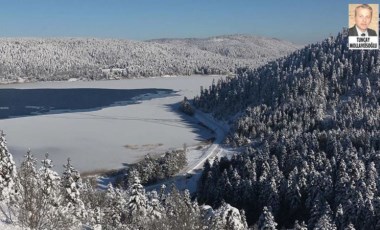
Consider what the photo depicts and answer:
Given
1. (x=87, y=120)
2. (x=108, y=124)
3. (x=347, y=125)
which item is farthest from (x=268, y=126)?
(x=87, y=120)

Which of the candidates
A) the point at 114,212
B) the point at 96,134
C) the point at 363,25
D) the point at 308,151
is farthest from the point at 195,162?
the point at 114,212

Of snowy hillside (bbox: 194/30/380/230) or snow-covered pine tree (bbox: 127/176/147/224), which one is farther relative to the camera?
snowy hillside (bbox: 194/30/380/230)

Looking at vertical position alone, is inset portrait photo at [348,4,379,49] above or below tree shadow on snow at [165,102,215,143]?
above

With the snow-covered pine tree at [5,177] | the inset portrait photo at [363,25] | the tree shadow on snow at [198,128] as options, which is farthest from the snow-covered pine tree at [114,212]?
the tree shadow on snow at [198,128]

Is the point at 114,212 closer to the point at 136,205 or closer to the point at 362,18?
the point at 136,205

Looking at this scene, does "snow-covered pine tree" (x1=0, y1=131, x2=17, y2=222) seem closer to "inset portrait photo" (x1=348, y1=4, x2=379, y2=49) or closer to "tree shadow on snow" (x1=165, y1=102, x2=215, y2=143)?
"inset portrait photo" (x1=348, y1=4, x2=379, y2=49)

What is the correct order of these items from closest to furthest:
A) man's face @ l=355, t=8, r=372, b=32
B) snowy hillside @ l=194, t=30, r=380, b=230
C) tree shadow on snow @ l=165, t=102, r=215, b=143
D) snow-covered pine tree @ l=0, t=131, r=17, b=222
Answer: snow-covered pine tree @ l=0, t=131, r=17, b=222 → man's face @ l=355, t=8, r=372, b=32 → snowy hillside @ l=194, t=30, r=380, b=230 → tree shadow on snow @ l=165, t=102, r=215, b=143

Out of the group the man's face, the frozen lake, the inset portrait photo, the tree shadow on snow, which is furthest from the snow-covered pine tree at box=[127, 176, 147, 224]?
the tree shadow on snow
